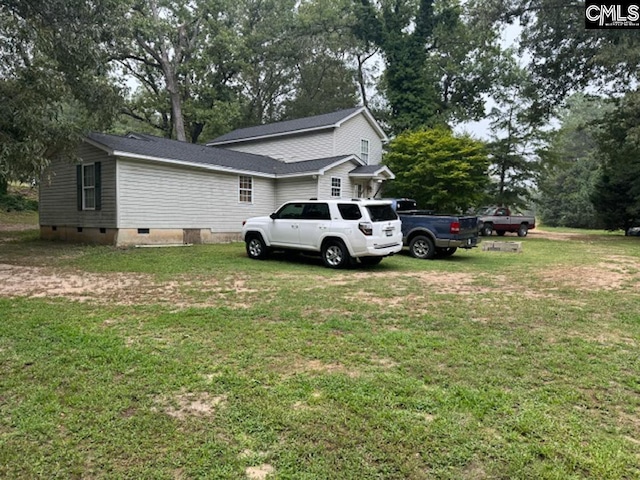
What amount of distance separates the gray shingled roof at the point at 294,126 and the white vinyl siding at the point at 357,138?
0.55m

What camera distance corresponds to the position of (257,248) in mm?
10711

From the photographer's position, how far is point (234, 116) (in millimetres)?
30594

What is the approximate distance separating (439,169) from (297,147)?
8.36 metres

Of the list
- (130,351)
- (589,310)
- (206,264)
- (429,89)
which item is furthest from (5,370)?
(429,89)

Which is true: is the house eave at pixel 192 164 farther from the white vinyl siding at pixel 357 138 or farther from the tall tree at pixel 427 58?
the tall tree at pixel 427 58

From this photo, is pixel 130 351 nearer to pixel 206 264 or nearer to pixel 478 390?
pixel 478 390

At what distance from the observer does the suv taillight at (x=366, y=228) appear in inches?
342

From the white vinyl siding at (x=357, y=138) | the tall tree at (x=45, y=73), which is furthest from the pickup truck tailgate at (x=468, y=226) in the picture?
the white vinyl siding at (x=357, y=138)

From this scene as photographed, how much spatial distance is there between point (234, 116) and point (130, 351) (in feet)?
96.5

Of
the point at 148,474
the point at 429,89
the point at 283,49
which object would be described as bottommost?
the point at 148,474

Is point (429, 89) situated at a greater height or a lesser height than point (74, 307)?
greater

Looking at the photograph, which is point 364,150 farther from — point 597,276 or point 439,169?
point 597,276

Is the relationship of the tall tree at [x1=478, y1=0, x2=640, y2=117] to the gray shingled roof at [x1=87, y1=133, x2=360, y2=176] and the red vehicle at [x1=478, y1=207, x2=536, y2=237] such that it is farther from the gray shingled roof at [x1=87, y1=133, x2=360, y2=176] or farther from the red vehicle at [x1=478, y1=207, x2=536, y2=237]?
the gray shingled roof at [x1=87, y1=133, x2=360, y2=176]

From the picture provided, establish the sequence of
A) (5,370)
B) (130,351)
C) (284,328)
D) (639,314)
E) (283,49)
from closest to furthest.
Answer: (5,370) → (130,351) → (284,328) → (639,314) → (283,49)
